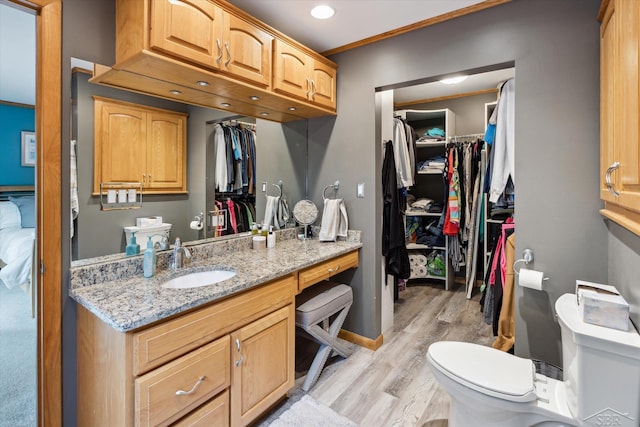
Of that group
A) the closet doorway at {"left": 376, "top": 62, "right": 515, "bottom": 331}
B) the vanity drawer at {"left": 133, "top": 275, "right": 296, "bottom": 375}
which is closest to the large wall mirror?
the vanity drawer at {"left": 133, "top": 275, "right": 296, "bottom": 375}

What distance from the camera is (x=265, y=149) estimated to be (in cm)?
252

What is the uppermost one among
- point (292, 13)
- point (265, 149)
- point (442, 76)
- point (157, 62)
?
point (292, 13)

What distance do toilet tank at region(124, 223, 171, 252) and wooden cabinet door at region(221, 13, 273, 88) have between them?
0.95 metres

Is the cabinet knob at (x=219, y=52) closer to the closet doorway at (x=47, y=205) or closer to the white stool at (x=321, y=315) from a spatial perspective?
the closet doorway at (x=47, y=205)

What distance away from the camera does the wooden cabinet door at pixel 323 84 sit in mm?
2295

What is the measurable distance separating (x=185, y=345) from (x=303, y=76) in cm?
181

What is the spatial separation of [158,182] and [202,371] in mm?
1051

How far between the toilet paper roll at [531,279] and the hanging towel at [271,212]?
1.73 meters

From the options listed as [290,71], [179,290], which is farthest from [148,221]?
[290,71]

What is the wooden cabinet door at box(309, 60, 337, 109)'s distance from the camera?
7.53ft

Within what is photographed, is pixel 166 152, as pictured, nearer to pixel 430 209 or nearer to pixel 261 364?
pixel 261 364

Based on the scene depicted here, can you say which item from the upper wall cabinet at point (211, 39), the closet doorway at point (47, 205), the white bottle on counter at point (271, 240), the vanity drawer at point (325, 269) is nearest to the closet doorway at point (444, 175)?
the vanity drawer at point (325, 269)

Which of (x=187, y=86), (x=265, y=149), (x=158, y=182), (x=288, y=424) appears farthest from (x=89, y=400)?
(x=265, y=149)

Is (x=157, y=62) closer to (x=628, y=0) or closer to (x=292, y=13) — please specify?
(x=292, y=13)
